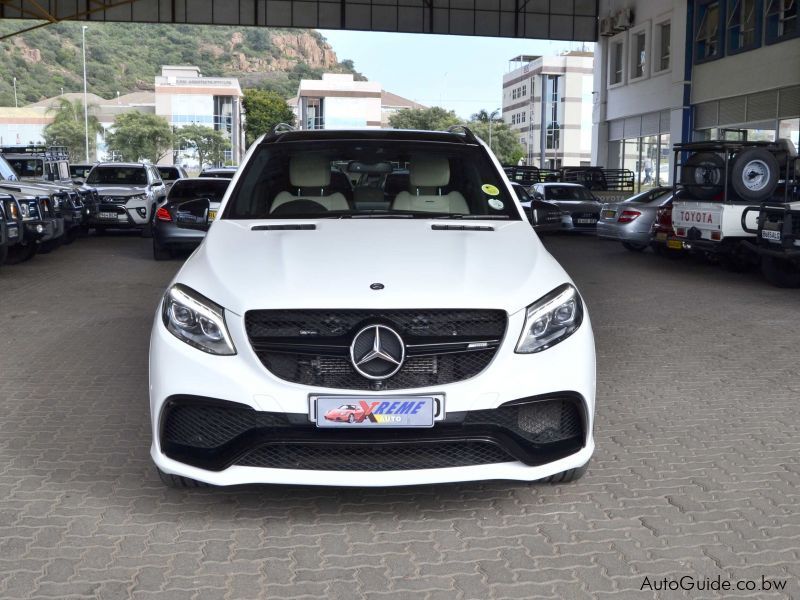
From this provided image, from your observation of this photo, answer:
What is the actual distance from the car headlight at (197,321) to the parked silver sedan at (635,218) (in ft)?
48.1

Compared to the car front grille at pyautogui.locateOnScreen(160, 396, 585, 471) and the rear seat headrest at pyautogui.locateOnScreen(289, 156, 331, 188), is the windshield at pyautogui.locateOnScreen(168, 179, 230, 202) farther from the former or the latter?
the car front grille at pyautogui.locateOnScreen(160, 396, 585, 471)

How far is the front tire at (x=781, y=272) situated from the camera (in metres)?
13.4

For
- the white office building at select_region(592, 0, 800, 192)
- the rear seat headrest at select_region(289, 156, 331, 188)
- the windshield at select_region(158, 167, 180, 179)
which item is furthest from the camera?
the windshield at select_region(158, 167, 180, 179)

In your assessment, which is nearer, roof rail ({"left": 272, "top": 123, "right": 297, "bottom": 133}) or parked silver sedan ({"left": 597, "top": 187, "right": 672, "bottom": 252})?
roof rail ({"left": 272, "top": 123, "right": 297, "bottom": 133})

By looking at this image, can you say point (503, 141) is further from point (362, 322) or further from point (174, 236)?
point (362, 322)

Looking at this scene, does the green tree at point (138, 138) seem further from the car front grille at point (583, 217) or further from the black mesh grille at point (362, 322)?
the black mesh grille at point (362, 322)

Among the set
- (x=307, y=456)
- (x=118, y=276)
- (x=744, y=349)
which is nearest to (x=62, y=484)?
(x=307, y=456)

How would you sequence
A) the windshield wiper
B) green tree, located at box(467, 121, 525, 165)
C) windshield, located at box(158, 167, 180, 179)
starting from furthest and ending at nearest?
green tree, located at box(467, 121, 525, 165) → windshield, located at box(158, 167, 180, 179) → the windshield wiper

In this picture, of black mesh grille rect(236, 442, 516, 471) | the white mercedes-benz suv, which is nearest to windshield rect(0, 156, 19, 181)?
the white mercedes-benz suv

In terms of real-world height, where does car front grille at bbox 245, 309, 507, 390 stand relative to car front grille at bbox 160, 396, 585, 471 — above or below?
above

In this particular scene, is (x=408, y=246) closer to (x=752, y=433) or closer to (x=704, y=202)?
(x=752, y=433)

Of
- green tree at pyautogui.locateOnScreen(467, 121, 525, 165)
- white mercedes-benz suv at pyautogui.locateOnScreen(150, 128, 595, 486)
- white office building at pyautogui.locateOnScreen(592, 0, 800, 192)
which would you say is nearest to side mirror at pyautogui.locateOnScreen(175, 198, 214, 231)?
white mercedes-benz suv at pyautogui.locateOnScreen(150, 128, 595, 486)

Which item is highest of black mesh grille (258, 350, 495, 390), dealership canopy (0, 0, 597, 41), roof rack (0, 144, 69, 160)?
dealership canopy (0, 0, 597, 41)

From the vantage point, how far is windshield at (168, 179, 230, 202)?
57.5 ft
